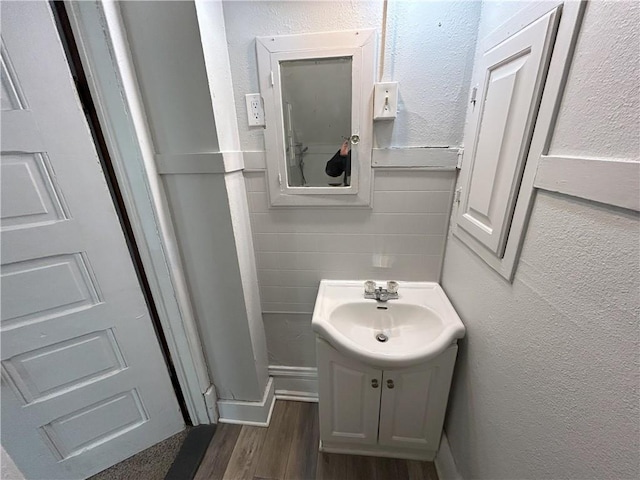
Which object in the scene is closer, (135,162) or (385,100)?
(135,162)

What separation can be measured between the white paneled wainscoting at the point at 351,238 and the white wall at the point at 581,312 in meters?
0.43

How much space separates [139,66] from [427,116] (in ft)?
3.46

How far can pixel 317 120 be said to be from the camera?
3.52 feet

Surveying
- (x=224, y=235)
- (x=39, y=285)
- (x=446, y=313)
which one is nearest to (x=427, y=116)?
(x=446, y=313)

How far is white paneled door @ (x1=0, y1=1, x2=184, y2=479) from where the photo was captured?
724mm

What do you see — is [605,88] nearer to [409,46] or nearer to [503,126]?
[503,126]

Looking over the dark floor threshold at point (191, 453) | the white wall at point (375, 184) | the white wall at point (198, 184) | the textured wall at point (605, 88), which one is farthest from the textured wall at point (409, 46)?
the dark floor threshold at point (191, 453)

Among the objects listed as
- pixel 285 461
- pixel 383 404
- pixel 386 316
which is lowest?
pixel 285 461

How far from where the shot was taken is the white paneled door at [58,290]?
0.72 m

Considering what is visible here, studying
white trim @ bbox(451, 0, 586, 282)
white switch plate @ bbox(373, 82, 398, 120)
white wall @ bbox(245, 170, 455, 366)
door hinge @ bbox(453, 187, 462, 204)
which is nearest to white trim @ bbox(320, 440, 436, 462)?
white wall @ bbox(245, 170, 455, 366)

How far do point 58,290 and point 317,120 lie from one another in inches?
45.1

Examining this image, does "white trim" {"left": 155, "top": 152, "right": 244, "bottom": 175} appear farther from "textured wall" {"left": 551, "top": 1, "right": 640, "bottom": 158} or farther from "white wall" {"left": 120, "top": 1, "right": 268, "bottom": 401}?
"textured wall" {"left": 551, "top": 1, "right": 640, "bottom": 158}

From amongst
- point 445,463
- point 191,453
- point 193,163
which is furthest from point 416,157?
point 191,453

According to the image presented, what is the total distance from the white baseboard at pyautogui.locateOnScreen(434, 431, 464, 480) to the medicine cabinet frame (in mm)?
1132
